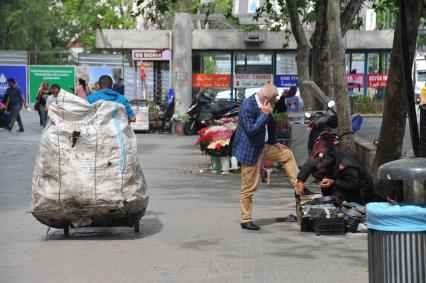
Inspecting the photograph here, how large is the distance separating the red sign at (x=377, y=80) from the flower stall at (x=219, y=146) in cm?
1889

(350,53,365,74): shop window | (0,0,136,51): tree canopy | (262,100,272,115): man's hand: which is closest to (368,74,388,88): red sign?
(350,53,365,74): shop window

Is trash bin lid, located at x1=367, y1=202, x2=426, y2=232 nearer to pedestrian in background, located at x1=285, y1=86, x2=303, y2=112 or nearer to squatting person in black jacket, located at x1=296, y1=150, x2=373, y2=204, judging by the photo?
squatting person in black jacket, located at x1=296, y1=150, x2=373, y2=204

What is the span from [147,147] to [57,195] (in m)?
14.6

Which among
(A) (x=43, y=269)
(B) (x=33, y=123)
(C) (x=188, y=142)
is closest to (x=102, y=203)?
(A) (x=43, y=269)

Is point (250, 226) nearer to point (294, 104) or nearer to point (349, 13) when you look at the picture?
point (349, 13)

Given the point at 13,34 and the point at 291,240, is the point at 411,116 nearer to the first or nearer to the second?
the point at 291,240

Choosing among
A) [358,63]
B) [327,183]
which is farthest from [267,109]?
[358,63]

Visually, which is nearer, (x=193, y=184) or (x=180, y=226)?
(x=180, y=226)

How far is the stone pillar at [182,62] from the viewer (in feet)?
103

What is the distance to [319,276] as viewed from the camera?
746 cm

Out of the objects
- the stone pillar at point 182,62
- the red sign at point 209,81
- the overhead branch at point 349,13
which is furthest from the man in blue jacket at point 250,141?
the red sign at point 209,81

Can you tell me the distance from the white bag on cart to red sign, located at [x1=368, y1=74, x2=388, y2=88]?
2681cm

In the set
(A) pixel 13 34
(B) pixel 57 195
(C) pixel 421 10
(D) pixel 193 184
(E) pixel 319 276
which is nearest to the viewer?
(E) pixel 319 276

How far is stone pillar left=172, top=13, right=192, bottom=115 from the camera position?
31.4 m
